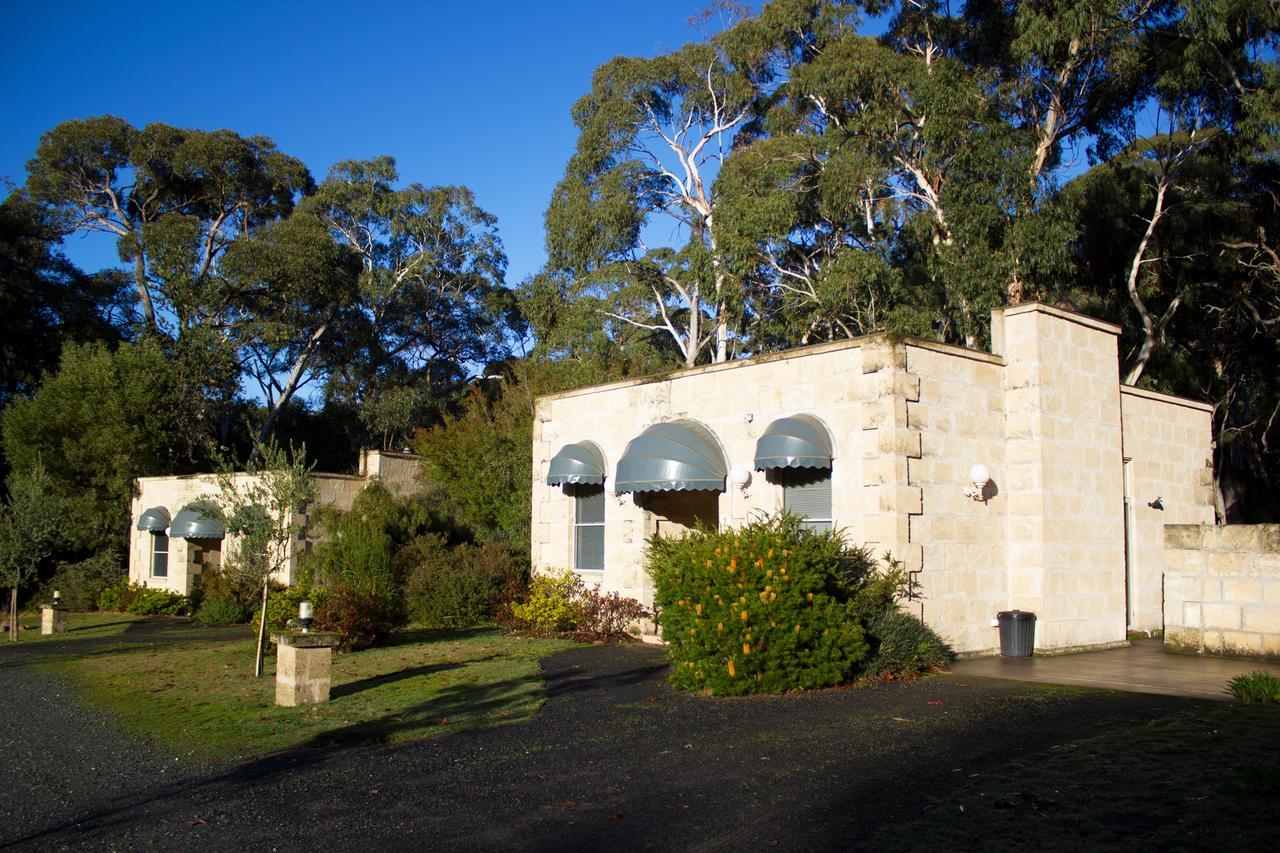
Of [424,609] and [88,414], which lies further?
[88,414]

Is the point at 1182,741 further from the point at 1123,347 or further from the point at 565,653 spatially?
the point at 1123,347

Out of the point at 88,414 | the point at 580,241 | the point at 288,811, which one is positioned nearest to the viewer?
the point at 288,811

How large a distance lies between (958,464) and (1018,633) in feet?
8.12

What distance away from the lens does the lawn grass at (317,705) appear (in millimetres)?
9391

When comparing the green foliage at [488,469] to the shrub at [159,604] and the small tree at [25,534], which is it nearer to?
the shrub at [159,604]

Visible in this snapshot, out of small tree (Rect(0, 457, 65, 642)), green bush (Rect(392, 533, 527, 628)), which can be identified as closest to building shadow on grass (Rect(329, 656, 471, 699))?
green bush (Rect(392, 533, 527, 628))

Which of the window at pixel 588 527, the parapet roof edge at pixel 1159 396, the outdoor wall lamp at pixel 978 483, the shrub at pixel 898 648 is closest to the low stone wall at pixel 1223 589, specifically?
the outdoor wall lamp at pixel 978 483

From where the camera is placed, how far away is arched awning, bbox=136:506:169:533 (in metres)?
27.6

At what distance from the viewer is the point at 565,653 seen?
14961mm

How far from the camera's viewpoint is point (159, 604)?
2609 centimetres

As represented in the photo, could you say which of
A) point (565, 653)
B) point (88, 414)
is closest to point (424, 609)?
point (565, 653)

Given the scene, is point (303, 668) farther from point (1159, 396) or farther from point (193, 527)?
point (193, 527)

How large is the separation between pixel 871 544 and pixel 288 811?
8.18 m

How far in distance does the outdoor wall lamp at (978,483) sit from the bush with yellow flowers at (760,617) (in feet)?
9.86
